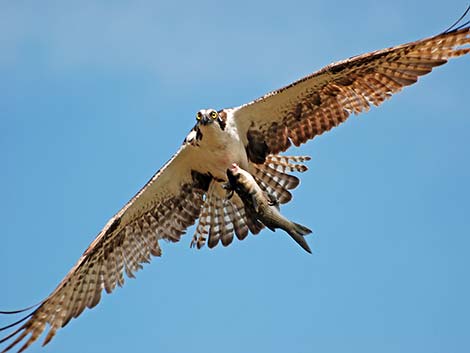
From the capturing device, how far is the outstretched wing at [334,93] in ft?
37.9

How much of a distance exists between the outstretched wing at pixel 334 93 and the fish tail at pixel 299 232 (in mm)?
2089

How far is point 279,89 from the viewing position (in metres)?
11.9

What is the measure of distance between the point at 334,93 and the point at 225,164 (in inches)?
57.4

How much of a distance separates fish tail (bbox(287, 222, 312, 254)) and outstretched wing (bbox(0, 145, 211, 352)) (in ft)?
7.25

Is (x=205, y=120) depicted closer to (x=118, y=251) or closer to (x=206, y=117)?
(x=206, y=117)

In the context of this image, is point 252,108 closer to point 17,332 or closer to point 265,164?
point 265,164

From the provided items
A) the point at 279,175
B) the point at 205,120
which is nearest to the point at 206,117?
the point at 205,120

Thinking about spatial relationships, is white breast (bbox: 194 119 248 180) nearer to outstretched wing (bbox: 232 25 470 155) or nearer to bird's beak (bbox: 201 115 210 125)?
bird's beak (bbox: 201 115 210 125)

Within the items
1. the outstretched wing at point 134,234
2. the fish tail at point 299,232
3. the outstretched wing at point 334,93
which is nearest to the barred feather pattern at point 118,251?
the outstretched wing at point 134,234

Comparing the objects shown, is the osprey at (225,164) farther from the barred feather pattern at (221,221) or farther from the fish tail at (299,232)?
the fish tail at (299,232)

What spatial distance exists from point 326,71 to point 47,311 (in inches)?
161

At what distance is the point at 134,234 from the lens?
1291cm

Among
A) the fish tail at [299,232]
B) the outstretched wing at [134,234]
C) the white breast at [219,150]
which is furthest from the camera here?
the outstretched wing at [134,234]

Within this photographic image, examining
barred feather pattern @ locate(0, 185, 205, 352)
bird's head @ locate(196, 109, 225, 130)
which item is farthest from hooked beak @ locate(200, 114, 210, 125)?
barred feather pattern @ locate(0, 185, 205, 352)
